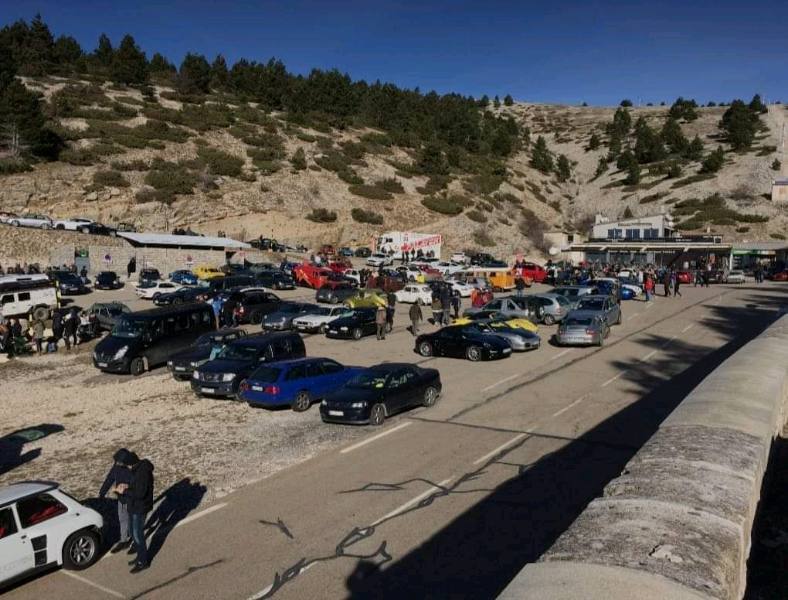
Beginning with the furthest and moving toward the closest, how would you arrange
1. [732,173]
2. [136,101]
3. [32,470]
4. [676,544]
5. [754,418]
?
[732,173], [136,101], [32,470], [754,418], [676,544]

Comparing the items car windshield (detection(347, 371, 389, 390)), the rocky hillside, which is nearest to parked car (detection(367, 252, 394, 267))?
the rocky hillside

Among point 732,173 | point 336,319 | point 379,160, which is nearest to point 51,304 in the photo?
point 336,319

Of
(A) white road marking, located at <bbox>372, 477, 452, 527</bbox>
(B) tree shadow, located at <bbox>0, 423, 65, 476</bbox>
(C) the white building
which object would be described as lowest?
(B) tree shadow, located at <bbox>0, 423, 65, 476</bbox>

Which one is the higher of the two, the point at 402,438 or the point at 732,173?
the point at 732,173

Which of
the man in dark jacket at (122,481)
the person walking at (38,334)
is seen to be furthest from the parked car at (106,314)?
the man in dark jacket at (122,481)

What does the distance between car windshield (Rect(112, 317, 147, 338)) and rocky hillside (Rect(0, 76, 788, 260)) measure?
44.1 metres

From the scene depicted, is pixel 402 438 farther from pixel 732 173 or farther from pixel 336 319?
pixel 732 173

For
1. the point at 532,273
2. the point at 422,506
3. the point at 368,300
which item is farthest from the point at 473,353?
the point at 532,273

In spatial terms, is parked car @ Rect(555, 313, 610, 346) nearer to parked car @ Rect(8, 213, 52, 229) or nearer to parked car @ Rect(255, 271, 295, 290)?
parked car @ Rect(255, 271, 295, 290)

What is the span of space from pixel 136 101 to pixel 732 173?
3271 inches

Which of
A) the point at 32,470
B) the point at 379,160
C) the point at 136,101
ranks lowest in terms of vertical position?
the point at 32,470

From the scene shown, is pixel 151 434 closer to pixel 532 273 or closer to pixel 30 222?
pixel 532 273

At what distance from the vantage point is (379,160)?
89.6 m

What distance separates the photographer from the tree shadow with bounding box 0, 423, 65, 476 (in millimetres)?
14420
